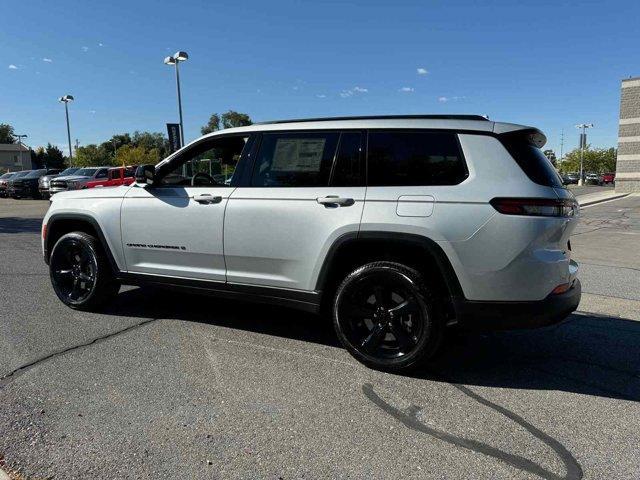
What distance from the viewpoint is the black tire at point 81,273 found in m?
5.08

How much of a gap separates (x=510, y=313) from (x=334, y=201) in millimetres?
1473

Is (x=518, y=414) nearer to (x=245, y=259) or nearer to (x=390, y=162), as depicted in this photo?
(x=390, y=162)

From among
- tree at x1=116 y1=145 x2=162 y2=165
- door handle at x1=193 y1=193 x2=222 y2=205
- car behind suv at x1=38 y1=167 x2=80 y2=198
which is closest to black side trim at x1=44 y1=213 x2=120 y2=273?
door handle at x1=193 y1=193 x2=222 y2=205

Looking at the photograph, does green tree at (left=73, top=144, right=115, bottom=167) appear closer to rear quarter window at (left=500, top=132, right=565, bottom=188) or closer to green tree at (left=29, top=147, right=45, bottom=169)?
green tree at (left=29, top=147, right=45, bottom=169)

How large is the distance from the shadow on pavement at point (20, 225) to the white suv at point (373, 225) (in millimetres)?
9540

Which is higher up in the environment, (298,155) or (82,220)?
(298,155)

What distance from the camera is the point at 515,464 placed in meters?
2.60

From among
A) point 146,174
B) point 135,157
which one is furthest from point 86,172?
point 135,157

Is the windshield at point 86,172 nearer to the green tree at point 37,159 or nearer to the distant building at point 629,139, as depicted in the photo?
the distant building at point 629,139

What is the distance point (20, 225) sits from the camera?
13984mm

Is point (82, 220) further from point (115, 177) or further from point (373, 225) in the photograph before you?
point (115, 177)

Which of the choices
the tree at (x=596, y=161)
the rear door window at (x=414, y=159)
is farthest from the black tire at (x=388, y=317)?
the tree at (x=596, y=161)

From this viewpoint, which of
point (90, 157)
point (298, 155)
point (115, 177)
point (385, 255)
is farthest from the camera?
point (90, 157)

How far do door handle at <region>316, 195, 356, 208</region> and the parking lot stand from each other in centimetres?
124
